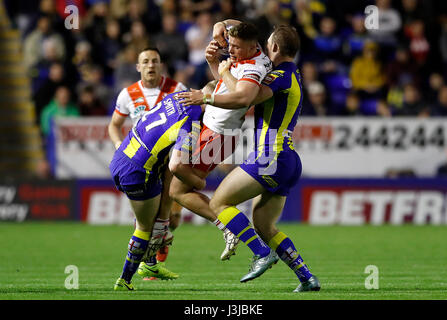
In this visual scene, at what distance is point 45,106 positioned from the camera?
19297 mm

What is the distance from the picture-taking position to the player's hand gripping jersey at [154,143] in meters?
8.37

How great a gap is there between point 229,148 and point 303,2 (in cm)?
1197

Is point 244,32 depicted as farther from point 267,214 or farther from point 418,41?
point 418,41

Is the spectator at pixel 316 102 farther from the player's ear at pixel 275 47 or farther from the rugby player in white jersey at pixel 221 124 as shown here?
the player's ear at pixel 275 47

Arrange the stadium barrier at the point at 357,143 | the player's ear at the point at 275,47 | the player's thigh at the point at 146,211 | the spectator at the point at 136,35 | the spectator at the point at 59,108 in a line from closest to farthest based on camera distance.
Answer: the player's ear at the point at 275,47
the player's thigh at the point at 146,211
the stadium barrier at the point at 357,143
the spectator at the point at 59,108
the spectator at the point at 136,35

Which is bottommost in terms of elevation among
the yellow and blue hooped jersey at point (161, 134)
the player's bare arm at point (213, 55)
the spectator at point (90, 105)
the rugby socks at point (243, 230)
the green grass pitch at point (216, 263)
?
the green grass pitch at point (216, 263)

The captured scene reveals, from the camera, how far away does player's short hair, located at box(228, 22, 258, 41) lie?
8156 mm

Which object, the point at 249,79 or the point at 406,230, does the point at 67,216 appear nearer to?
the point at 406,230

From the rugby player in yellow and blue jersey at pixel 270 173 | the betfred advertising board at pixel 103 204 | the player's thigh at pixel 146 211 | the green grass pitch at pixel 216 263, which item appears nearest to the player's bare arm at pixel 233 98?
the rugby player in yellow and blue jersey at pixel 270 173

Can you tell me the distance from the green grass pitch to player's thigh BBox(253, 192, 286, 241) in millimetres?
588

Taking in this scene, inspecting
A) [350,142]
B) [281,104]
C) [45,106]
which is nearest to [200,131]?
[281,104]

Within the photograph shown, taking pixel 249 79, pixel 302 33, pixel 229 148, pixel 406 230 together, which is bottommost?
pixel 406 230

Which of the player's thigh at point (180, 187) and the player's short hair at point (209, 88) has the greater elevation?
the player's short hair at point (209, 88)

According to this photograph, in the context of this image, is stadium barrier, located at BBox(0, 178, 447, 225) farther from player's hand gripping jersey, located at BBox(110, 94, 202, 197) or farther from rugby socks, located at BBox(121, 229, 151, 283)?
player's hand gripping jersey, located at BBox(110, 94, 202, 197)
